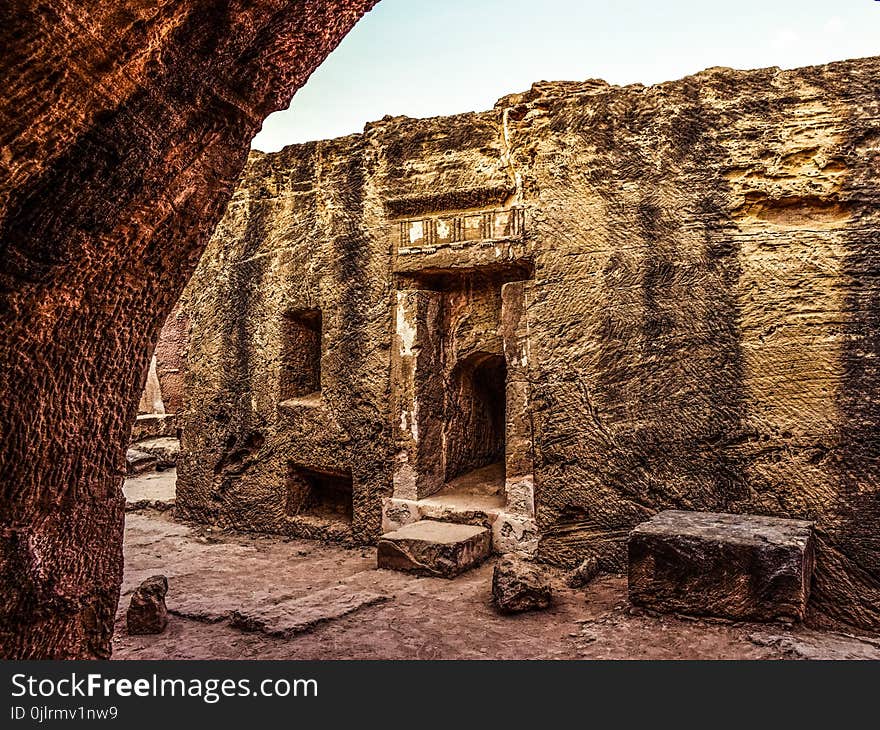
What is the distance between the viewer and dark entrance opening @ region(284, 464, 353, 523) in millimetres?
6355

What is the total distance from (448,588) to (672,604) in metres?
1.46

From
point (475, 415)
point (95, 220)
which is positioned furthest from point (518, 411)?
point (95, 220)

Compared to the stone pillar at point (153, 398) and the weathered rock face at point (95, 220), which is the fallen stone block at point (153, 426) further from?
the weathered rock face at point (95, 220)

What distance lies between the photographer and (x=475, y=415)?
248 inches

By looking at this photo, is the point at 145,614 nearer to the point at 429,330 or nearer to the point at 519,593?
the point at 519,593

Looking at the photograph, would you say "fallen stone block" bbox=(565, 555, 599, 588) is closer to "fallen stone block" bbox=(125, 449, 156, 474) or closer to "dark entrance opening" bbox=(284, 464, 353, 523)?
"dark entrance opening" bbox=(284, 464, 353, 523)

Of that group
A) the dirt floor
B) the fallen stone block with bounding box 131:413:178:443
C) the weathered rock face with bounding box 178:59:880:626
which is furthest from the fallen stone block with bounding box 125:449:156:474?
the dirt floor

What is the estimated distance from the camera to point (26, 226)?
1.72 metres

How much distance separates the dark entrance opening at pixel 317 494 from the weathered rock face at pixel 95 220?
4.22 metres

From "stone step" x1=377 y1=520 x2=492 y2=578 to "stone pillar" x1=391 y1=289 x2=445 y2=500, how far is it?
20.1 inches

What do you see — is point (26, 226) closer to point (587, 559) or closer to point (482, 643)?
point (482, 643)

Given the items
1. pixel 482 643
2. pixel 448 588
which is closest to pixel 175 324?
pixel 448 588

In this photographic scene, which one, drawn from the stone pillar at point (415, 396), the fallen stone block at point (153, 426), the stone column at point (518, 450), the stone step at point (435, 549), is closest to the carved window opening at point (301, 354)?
the stone pillar at point (415, 396)

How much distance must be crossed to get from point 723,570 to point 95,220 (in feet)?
11.0
